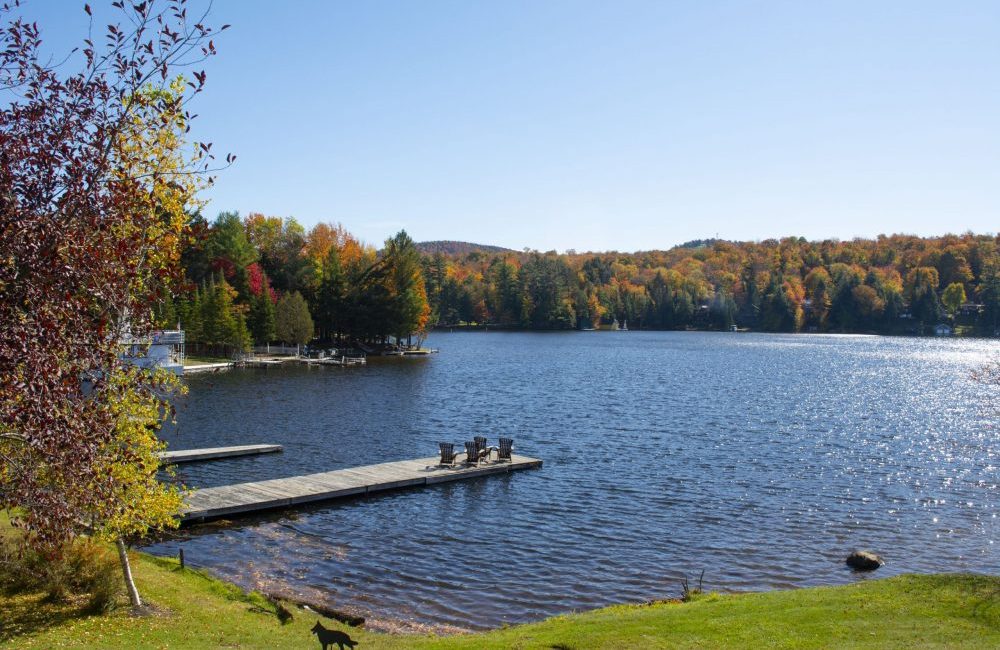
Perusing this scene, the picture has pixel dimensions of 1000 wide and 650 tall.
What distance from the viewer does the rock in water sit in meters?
21.1

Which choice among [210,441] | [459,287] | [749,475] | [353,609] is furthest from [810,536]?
[459,287]

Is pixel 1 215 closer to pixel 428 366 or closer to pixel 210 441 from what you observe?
pixel 210 441

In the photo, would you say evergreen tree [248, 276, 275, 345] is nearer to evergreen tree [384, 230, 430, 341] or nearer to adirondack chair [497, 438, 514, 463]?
evergreen tree [384, 230, 430, 341]

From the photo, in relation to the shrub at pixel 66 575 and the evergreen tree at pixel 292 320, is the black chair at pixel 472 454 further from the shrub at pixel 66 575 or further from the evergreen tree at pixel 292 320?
the evergreen tree at pixel 292 320

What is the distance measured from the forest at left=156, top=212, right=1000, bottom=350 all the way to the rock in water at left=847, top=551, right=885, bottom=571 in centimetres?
6441

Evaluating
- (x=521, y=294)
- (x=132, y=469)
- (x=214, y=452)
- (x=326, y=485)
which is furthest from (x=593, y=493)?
(x=521, y=294)

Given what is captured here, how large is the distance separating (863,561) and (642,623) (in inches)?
428

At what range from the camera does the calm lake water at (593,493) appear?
785 inches

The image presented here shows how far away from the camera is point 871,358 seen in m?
101

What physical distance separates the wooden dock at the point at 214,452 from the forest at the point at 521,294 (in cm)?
4398

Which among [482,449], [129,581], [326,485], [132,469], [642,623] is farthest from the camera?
[482,449]

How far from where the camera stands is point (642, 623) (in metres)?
13.5

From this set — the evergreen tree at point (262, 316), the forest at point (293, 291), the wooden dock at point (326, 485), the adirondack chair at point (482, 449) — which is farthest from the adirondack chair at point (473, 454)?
the evergreen tree at point (262, 316)

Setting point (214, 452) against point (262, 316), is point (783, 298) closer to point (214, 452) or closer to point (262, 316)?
point (262, 316)
